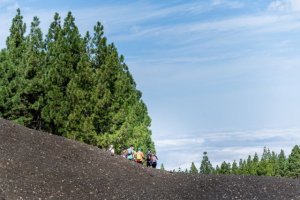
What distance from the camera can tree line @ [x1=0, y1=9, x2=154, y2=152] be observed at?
48.1 metres

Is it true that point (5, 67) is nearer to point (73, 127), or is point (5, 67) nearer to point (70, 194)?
point (73, 127)

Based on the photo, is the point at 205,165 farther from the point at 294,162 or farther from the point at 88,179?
the point at 88,179

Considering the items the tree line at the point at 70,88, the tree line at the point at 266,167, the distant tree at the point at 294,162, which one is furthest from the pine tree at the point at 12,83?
the distant tree at the point at 294,162

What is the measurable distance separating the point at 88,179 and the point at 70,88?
2091 centimetres

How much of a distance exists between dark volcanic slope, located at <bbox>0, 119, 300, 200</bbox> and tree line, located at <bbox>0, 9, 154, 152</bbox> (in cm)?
1180

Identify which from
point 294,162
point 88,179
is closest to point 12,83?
point 88,179

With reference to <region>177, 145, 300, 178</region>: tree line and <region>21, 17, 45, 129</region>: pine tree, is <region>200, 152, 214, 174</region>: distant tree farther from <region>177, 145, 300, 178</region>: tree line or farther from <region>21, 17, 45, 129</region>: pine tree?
<region>21, 17, 45, 129</region>: pine tree

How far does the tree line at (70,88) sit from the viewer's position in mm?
48062

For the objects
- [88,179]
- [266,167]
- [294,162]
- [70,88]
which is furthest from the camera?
[294,162]

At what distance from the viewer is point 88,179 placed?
29.8 meters

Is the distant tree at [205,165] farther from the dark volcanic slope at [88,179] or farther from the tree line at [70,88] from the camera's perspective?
the dark volcanic slope at [88,179]

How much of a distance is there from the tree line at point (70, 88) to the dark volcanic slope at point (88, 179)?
11802 millimetres

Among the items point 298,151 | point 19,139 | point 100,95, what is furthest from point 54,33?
point 298,151

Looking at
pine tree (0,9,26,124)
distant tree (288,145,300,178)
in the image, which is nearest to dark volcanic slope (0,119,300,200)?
pine tree (0,9,26,124)
